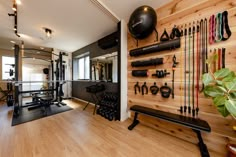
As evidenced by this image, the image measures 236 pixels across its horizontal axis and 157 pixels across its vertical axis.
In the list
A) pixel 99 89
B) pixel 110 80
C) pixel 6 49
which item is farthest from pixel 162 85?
pixel 6 49

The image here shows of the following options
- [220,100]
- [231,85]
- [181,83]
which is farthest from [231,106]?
[181,83]

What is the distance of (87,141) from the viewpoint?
72.2 inches

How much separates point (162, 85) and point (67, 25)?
294cm

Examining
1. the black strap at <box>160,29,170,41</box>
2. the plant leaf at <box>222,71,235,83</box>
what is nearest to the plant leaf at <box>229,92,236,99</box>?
the plant leaf at <box>222,71,235,83</box>

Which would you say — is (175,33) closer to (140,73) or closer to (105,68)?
(140,73)

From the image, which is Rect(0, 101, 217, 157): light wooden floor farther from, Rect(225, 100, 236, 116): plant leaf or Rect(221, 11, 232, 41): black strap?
Rect(221, 11, 232, 41): black strap

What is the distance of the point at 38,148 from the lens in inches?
64.4

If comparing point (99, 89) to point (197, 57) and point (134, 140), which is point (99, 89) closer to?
point (134, 140)

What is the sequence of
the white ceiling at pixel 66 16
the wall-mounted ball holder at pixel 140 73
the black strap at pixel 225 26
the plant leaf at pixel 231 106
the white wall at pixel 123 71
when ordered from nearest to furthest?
the plant leaf at pixel 231 106, the black strap at pixel 225 26, the white ceiling at pixel 66 16, the wall-mounted ball holder at pixel 140 73, the white wall at pixel 123 71

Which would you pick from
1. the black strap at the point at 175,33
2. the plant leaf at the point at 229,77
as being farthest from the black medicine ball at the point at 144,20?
the plant leaf at the point at 229,77

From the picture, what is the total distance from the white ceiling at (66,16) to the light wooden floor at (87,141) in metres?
2.56

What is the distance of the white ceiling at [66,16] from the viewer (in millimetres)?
2115

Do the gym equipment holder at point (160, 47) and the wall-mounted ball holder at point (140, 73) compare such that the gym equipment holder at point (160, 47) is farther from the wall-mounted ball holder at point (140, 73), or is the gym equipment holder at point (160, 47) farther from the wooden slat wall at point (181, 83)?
the wall-mounted ball holder at point (140, 73)

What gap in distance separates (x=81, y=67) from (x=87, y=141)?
160 inches
